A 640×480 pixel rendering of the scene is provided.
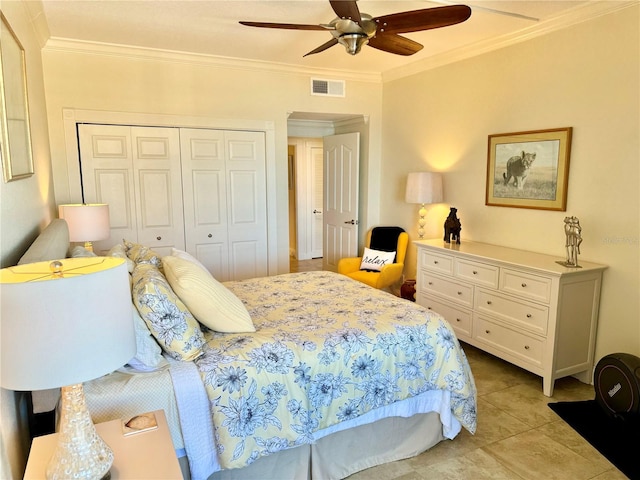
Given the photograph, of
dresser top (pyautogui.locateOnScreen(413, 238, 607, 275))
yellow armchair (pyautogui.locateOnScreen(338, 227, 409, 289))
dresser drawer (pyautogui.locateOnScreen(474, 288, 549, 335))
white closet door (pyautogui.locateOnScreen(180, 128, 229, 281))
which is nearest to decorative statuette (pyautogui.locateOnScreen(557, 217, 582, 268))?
dresser top (pyautogui.locateOnScreen(413, 238, 607, 275))

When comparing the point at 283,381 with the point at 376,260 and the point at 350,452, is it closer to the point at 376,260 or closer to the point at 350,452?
the point at 350,452

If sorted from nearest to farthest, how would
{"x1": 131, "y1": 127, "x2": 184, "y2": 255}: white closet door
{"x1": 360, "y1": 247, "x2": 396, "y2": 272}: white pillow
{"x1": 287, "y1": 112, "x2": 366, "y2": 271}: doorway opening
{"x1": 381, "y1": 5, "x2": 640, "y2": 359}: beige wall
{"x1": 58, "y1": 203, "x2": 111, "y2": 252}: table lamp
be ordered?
{"x1": 381, "y1": 5, "x2": 640, "y2": 359}: beige wall
{"x1": 58, "y1": 203, "x2": 111, "y2": 252}: table lamp
{"x1": 131, "y1": 127, "x2": 184, "y2": 255}: white closet door
{"x1": 360, "y1": 247, "x2": 396, "y2": 272}: white pillow
{"x1": 287, "y1": 112, "x2": 366, "y2": 271}: doorway opening

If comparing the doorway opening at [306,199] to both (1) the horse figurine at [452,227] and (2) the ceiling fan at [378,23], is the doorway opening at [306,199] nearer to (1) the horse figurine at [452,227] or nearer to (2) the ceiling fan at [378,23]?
(1) the horse figurine at [452,227]

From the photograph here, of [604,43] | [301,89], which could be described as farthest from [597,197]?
[301,89]

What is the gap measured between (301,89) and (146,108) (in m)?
1.65

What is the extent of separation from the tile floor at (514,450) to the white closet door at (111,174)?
3.14 metres

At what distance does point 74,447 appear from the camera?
3.82ft

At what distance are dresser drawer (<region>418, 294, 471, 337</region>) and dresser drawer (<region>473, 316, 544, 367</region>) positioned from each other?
9cm

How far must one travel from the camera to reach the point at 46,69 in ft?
12.0

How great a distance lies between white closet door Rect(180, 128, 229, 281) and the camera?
14.1 ft

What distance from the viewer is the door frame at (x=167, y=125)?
12.5ft

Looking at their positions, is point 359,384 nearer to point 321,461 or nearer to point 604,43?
point 321,461

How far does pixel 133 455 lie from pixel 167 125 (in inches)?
136

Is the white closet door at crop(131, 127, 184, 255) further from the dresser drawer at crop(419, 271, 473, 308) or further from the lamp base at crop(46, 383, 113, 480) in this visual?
the lamp base at crop(46, 383, 113, 480)
